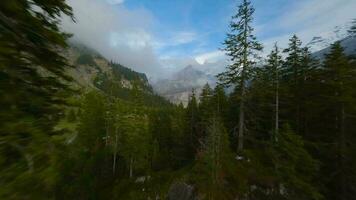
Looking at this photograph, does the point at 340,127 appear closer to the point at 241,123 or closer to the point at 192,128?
the point at 241,123

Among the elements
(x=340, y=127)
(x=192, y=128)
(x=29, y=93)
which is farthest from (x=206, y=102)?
(x=29, y=93)

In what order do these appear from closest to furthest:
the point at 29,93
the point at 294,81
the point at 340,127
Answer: the point at 29,93 → the point at 340,127 → the point at 294,81

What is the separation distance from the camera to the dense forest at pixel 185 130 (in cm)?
461

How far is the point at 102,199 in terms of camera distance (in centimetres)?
4828

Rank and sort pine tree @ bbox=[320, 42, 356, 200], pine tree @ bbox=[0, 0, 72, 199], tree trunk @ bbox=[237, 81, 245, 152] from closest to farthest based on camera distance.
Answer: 1. pine tree @ bbox=[0, 0, 72, 199]
2. pine tree @ bbox=[320, 42, 356, 200]
3. tree trunk @ bbox=[237, 81, 245, 152]

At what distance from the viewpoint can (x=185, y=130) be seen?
59.2m

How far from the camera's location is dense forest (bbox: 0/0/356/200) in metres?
4.61

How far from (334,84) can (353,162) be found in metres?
7.07

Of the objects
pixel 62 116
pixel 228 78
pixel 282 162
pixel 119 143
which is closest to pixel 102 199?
pixel 119 143

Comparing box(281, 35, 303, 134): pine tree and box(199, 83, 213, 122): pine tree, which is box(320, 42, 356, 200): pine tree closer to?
box(281, 35, 303, 134): pine tree

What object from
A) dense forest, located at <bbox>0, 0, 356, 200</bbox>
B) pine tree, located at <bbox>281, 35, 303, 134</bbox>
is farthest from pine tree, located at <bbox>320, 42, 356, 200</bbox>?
pine tree, located at <bbox>281, 35, 303, 134</bbox>

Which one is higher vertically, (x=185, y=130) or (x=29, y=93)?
(x=29, y=93)

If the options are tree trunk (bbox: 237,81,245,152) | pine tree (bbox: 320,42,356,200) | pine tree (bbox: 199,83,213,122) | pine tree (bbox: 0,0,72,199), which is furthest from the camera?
pine tree (bbox: 199,83,213,122)

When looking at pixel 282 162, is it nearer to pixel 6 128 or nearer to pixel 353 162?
pixel 353 162
